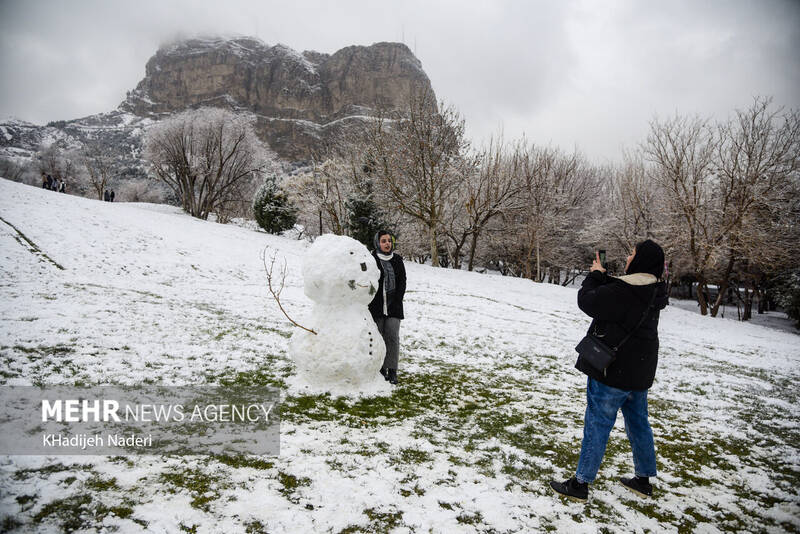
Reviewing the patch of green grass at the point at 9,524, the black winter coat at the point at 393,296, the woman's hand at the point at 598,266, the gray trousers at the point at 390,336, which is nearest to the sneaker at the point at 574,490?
the woman's hand at the point at 598,266

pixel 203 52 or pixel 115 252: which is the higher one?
pixel 203 52

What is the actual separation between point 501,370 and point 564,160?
23690 mm

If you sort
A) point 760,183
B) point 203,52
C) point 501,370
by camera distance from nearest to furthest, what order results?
point 501,370 → point 760,183 → point 203,52

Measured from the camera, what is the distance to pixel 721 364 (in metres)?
8.48

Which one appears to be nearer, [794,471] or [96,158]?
[794,471]

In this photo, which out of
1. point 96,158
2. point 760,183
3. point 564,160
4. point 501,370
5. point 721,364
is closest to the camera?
point 501,370

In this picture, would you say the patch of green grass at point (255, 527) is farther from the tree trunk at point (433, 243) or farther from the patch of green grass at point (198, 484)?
the tree trunk at point (433, 243)

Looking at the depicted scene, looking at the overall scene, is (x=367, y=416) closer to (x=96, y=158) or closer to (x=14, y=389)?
(x=14, y=389)

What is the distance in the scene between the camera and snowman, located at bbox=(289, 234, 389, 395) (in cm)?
441

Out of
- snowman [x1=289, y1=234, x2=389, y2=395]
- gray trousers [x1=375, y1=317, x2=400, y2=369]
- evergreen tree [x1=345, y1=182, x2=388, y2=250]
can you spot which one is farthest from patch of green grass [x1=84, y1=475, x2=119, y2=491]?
evergreen tree [x1=345, y1=182, x2=388, y2=250]

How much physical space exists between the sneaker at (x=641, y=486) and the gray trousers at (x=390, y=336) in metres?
2.83

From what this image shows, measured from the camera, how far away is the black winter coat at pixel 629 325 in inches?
108

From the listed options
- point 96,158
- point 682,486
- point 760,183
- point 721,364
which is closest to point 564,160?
point 760,183

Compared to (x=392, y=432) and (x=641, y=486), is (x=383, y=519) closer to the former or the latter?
(x=392, y=432)
